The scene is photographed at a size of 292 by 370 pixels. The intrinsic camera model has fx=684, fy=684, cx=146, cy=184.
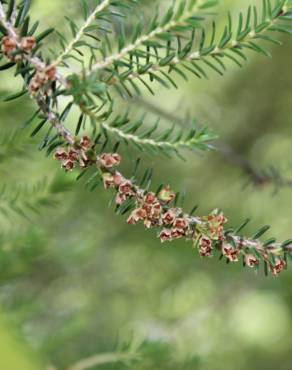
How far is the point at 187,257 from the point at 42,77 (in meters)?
1.46

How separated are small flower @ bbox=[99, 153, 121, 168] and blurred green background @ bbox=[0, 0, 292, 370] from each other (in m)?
0.89

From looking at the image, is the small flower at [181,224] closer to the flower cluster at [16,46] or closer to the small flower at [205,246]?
the small flower at [205,246]

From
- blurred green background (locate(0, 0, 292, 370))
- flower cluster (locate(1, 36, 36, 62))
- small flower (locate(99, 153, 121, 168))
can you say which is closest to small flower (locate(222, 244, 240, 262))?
small flower (locate(99, 153, 121, 168))

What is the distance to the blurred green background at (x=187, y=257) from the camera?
6.02ft

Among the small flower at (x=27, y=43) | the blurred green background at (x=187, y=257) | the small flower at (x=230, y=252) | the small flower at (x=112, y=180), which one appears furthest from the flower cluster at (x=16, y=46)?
the blurred green background at (x=187, y=257)

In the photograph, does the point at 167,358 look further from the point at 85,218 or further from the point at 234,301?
the point at 234,301

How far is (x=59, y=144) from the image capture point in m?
0.52

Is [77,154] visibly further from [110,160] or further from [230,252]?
[230,252]

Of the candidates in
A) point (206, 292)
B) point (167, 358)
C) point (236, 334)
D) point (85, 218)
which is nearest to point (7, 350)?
point (167, 358)

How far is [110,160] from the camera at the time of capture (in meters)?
0.51

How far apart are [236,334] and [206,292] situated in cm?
51

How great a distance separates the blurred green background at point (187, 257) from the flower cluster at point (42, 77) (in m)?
0.93

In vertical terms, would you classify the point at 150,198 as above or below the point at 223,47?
Result: below

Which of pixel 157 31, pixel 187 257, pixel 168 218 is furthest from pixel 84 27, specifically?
pixel 187 257
